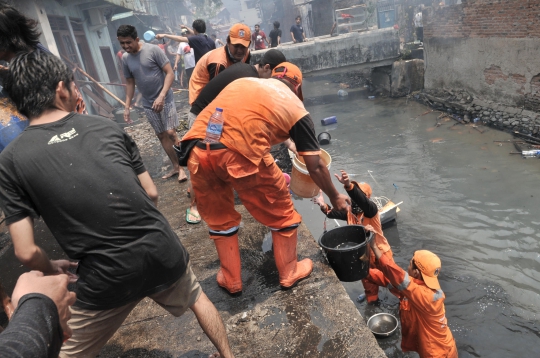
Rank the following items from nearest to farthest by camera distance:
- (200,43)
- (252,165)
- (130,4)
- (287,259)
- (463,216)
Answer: (252,165)
(287,259)
(463,216)
(200,43)
(130,4)

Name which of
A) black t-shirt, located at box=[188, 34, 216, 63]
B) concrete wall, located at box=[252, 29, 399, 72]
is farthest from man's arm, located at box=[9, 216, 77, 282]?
concrete wall, located at box=[252, 29, 399, 72]

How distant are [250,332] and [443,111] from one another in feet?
36.4

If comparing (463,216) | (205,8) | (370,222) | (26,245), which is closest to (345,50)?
(463,216)

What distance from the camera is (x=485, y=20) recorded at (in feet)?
33.5

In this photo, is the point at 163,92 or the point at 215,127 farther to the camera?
the point at 163,92

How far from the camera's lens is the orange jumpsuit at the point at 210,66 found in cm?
427

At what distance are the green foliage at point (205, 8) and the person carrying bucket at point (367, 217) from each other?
141 ft

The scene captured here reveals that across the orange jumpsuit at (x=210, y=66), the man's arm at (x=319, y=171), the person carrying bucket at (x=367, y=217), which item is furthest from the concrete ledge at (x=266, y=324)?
the orange jumpsuit at (x=210, y=66)

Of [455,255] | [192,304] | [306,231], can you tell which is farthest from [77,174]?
[455,255]

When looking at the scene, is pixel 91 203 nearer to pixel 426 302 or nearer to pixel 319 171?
pixel 319 171

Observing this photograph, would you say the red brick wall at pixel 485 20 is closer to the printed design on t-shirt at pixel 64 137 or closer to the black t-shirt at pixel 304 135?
the black t-shirt at pixel 304 135

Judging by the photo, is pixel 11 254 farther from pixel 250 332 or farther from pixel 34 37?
pixel 250 332

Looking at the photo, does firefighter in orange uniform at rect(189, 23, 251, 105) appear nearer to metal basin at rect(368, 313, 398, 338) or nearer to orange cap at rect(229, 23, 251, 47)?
orange cap at rect(229, 23, 251, 47)

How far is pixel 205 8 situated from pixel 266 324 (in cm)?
4615
